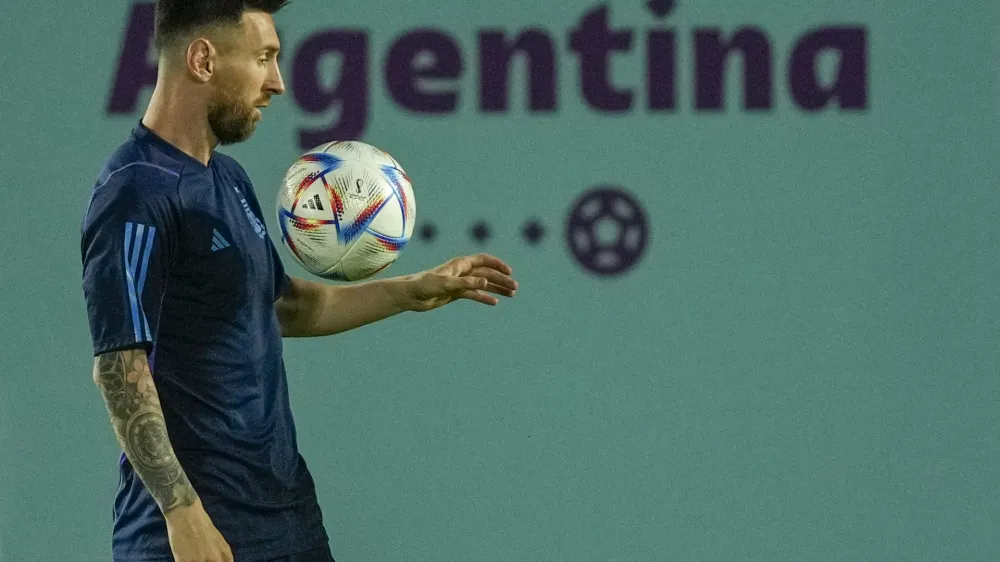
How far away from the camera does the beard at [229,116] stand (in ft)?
6.29

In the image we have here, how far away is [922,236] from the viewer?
3.15 metres

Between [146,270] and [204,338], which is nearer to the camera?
[146,270]

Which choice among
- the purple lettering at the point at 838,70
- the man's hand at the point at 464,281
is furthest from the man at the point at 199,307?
the purple lettering at the point at 838,70

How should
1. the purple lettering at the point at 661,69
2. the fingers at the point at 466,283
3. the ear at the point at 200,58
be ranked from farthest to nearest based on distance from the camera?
the purple lettering at the point at 661,69 → the fingers at the point at 466,283 → the ear at the point at 200,58

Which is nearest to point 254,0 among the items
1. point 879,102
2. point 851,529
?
point 879,102

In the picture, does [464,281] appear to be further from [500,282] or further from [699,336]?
[699,336]

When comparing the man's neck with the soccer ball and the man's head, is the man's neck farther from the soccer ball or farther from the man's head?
the soccer ball

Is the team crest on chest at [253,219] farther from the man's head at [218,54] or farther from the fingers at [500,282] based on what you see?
the fingers at [500,282]

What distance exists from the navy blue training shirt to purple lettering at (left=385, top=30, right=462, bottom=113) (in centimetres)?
122

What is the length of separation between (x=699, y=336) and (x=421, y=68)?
3.11ft

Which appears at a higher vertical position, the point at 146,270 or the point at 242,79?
the point at 242,79

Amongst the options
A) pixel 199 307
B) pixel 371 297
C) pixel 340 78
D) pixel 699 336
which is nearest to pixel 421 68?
pixel 340 78

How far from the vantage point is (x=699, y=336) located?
316 cm

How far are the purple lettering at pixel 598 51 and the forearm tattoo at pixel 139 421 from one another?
5.57 feet
